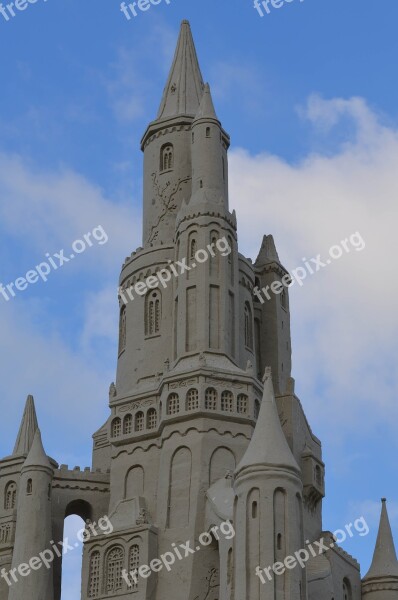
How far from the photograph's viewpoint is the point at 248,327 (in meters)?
73.2

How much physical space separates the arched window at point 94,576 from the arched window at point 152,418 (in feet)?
24.4

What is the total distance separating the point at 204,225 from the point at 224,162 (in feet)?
21.4

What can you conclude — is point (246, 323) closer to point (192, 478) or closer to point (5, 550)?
point (192, 478)

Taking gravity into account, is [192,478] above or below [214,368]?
below

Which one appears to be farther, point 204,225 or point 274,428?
point 204,225

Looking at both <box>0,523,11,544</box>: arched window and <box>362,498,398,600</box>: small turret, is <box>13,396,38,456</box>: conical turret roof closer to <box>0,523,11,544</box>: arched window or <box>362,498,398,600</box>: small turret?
<box>0,523,11,544</box>: arched window

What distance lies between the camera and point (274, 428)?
2307 inches

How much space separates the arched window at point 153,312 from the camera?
72125 mm

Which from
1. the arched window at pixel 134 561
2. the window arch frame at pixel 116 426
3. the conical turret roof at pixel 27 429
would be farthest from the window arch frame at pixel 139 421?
the arched window at pixel 134 561

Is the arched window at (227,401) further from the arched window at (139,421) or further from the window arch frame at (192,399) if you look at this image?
the arched window at (139,421)

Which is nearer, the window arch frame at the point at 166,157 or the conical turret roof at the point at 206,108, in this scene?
the conical turret roof at the point at 206,108

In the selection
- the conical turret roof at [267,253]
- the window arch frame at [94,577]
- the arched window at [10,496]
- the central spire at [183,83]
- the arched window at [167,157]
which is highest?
the central spire at [183,83]

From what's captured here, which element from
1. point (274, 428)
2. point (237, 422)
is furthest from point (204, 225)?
point (274, 428)

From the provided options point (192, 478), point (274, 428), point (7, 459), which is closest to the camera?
point (274, 428)
